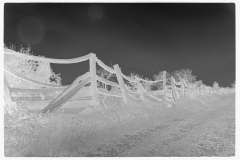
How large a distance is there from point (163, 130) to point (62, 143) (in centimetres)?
297

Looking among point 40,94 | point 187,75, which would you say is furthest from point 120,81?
point 187,75

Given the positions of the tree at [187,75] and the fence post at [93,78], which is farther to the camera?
the tree at [187,75]

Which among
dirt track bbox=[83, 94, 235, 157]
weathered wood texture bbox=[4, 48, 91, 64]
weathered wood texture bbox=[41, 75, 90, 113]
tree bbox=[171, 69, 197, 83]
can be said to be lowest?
dirt track bbox=[83, 94, 235, 157]

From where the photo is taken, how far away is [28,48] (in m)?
23.0

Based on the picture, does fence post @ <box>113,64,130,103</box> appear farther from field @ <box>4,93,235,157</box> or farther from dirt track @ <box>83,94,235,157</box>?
dirt track @ <box>83,94,235,157</box>

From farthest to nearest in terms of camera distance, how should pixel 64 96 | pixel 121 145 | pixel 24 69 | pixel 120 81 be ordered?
1. pixel 24 69
2. pixel 120 81
3. pixel 64 96
4. pixel 121 145

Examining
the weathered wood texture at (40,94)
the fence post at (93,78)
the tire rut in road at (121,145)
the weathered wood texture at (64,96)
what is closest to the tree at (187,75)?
the fence post at (93,78)

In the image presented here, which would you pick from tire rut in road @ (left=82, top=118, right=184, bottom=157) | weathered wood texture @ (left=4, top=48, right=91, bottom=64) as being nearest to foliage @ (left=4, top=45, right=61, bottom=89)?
weathered wood texture @ (left=4, top=48, right=91, bottom=64)

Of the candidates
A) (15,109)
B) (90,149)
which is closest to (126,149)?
(90,149)

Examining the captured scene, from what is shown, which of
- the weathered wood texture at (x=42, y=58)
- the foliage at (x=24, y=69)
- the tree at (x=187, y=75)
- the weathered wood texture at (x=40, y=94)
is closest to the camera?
the weathered wood texture at (x=42, y=58)

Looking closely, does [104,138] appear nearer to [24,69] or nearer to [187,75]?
[24,69]

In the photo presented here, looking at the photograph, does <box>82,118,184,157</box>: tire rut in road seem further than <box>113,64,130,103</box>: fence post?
No

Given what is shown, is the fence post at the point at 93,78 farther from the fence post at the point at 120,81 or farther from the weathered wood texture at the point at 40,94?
the fence post at the point at 120,81

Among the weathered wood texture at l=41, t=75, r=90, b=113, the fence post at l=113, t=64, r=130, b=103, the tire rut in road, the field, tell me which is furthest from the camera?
the fence post at l=113, t=64, r=130, b=103
